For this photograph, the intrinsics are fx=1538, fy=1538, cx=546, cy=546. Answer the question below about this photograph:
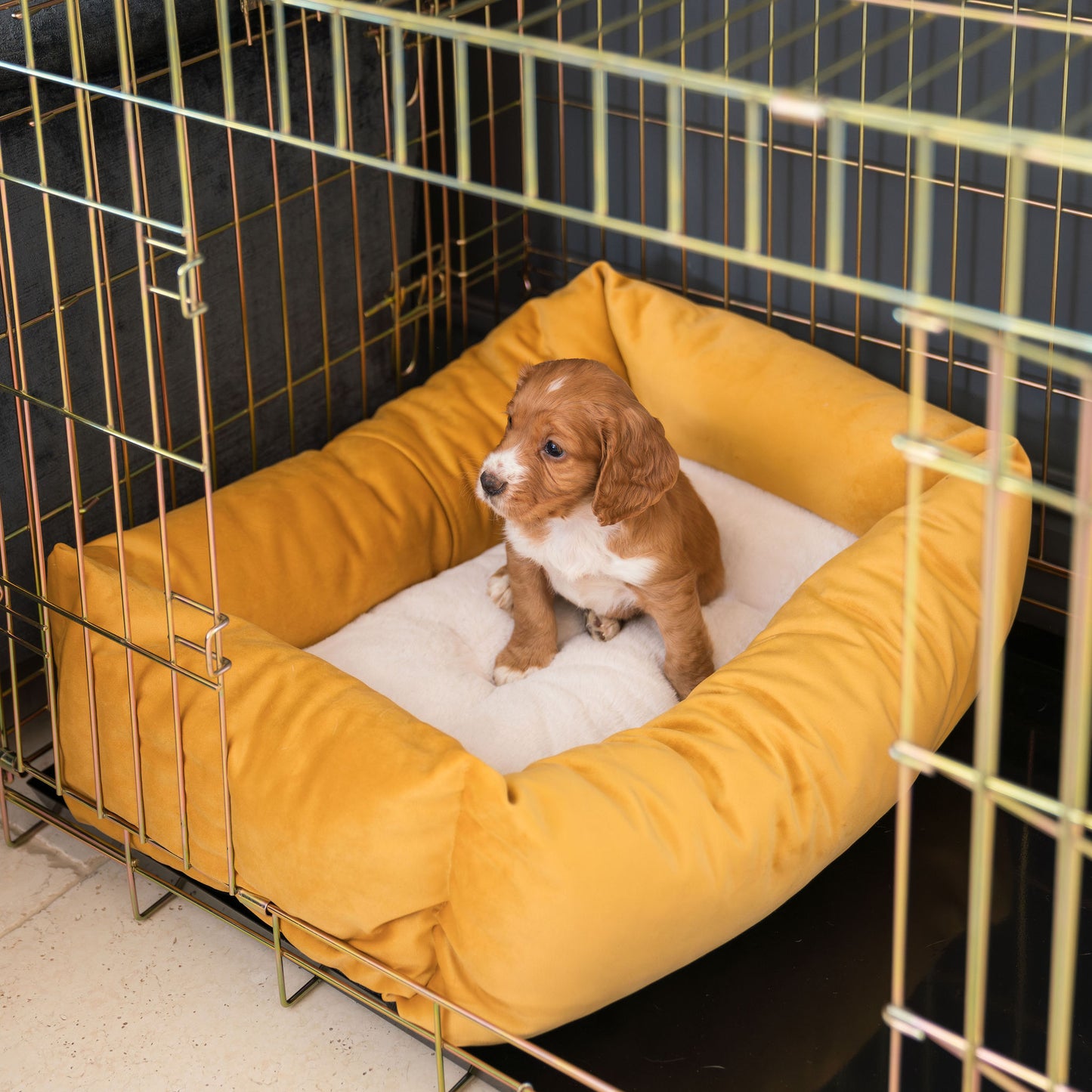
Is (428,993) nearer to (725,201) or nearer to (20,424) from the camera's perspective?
(20,424)

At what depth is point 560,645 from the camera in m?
2.80

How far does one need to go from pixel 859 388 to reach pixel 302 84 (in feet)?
3.94

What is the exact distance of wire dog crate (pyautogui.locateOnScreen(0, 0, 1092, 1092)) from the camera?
2.27m

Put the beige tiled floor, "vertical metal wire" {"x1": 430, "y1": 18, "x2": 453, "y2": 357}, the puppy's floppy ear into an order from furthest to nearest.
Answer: "vertical metal wire" {"x1": 430, "y1": 18, "x2": 453, "y2": 357} → the puppy's floppy ear → the beige tiled floor

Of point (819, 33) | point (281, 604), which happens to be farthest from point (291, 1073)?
point (819, 33)

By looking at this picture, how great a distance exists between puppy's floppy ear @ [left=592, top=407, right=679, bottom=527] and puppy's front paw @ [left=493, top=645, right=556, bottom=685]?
411 millimetres

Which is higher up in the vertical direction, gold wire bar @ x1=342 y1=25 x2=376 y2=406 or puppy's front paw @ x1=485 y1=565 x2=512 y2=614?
gold wire bar @ x1=342 y1=25 x2=376 y2=406

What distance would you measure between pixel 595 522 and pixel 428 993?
2.71 ft

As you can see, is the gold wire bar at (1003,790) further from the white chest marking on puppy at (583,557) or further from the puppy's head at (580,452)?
the white chest marking on puppy at (583,557)

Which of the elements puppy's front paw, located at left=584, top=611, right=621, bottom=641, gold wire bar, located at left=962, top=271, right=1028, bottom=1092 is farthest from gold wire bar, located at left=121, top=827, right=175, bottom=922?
gold wire bar, located at left=962, top=271, right=1028, bottom=1092

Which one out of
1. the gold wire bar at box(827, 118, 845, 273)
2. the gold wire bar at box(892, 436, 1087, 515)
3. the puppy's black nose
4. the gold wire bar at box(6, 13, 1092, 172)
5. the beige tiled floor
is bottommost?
the beige tiled floor

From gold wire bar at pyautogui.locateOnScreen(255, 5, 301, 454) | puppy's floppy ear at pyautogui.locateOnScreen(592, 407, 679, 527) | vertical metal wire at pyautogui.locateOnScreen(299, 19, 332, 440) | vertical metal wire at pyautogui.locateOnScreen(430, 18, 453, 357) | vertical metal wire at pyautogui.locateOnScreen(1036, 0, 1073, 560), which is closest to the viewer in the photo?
puppy's floppy ear at pyautogui.locateOnScreen(592, 407, 679, 527)

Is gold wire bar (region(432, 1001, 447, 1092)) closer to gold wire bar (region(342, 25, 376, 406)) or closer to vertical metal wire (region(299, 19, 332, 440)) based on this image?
vertical metal wire (region(299, 19, 332, 440))

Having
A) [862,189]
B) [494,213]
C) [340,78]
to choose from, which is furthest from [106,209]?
[494,213]
